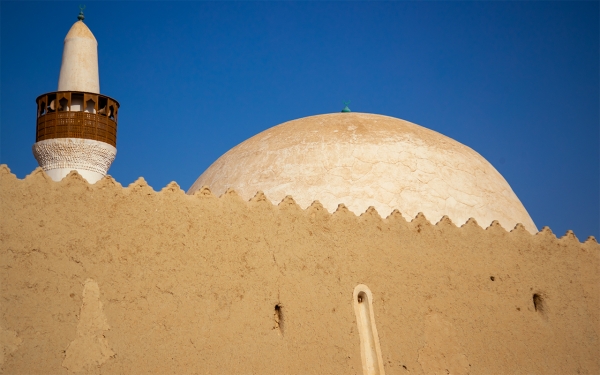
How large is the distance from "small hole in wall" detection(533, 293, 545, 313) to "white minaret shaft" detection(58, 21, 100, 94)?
24.6ft

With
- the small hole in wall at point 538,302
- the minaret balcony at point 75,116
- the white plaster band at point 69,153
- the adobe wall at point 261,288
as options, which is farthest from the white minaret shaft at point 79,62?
the small hole in wall at point 538,302

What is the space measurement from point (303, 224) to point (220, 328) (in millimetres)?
1782

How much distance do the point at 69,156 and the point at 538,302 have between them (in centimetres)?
735

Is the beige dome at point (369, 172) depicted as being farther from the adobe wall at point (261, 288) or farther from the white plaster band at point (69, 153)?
the white plaster band at point (69, 153)

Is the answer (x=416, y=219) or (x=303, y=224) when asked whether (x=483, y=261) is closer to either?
(x=416, y=219)

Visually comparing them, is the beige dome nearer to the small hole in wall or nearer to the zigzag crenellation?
the zigzag crenellation

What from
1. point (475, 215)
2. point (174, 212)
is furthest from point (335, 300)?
point (475, 215)

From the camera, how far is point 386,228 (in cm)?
1038

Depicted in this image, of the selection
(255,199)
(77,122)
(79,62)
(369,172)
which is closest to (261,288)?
(255,199)

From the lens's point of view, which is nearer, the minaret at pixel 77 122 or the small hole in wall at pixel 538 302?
the small hole in wall at pixel 538 302

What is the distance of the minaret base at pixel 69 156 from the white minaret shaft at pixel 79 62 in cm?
98

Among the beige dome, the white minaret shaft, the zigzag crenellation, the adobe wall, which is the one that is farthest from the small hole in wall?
the white minaret shaft

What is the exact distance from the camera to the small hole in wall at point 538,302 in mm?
11250

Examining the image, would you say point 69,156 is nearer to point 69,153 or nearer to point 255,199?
point 69,153
